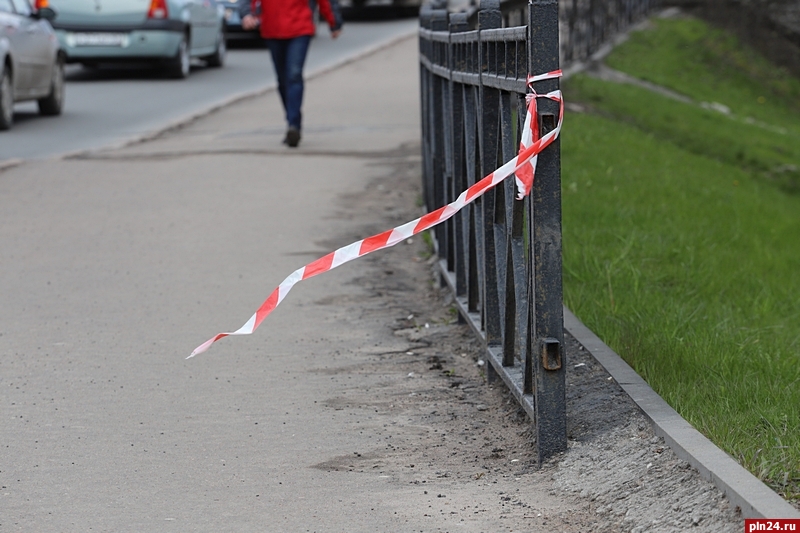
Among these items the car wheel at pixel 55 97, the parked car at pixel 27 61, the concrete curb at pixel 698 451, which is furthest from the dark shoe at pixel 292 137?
the concrete curb at pixel 698 451

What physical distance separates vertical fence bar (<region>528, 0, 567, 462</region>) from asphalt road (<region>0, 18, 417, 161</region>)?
27.4ft

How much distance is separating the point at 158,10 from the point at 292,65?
24.8 feet

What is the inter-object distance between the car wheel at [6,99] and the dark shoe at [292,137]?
11.2 ft

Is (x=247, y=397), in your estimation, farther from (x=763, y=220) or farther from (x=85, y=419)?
(x=763, y=220)

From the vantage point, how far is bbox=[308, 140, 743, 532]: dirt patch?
130 inches

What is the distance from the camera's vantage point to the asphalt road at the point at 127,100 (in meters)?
12.4

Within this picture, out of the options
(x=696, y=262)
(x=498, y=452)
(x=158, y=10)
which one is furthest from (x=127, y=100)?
(x=498, y=452)

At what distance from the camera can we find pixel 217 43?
20703 mm

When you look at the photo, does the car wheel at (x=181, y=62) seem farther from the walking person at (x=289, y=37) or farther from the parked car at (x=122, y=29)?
the walking person at (x=289, y=37)

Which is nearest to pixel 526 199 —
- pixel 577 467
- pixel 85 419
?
pixel 577 467

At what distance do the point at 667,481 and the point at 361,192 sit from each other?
5.95m

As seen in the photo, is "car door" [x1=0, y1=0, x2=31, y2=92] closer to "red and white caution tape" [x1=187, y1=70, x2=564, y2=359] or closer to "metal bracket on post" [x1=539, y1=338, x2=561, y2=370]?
"red and white caution tape" [x1=187, y1=70, x2=564, y2=359]

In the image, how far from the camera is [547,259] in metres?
3.63

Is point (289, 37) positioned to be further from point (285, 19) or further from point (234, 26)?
point (234, 26)
